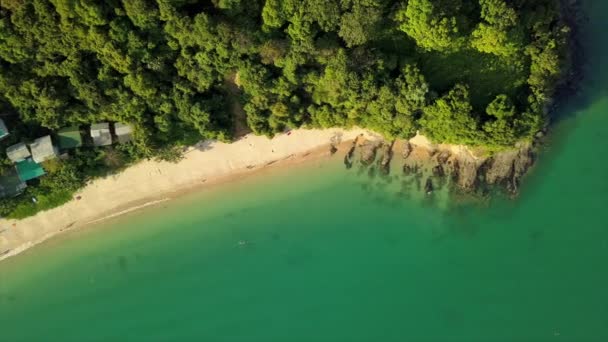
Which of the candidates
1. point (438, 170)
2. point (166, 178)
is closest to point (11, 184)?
point (166, 178)

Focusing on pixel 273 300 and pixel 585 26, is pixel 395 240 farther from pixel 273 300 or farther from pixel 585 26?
pixel 585 26


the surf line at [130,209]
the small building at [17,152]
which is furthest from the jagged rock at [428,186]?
the small building at [17,152]

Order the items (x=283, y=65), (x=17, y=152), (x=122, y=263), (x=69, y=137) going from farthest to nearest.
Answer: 1. (x=122, y=263)
2. (x=69, y=137)
3. (x=17, y=152)
4. (x=283, y=65)

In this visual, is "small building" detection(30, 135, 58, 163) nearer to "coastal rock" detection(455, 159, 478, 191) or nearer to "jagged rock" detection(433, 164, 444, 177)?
"jagged rock" detection(433, 164, 444, 177)

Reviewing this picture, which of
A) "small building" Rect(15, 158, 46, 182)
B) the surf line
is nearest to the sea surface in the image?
the surf line

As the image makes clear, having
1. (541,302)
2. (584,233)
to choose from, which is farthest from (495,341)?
(584,233)

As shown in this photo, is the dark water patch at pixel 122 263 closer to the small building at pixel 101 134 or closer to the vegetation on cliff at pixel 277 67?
the vegetation on cliff at pixel 277 67

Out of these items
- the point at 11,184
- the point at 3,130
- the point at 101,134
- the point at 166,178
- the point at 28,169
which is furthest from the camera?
the point at 166,178

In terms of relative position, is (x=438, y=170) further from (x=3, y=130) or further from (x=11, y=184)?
(x=11, y=184)
